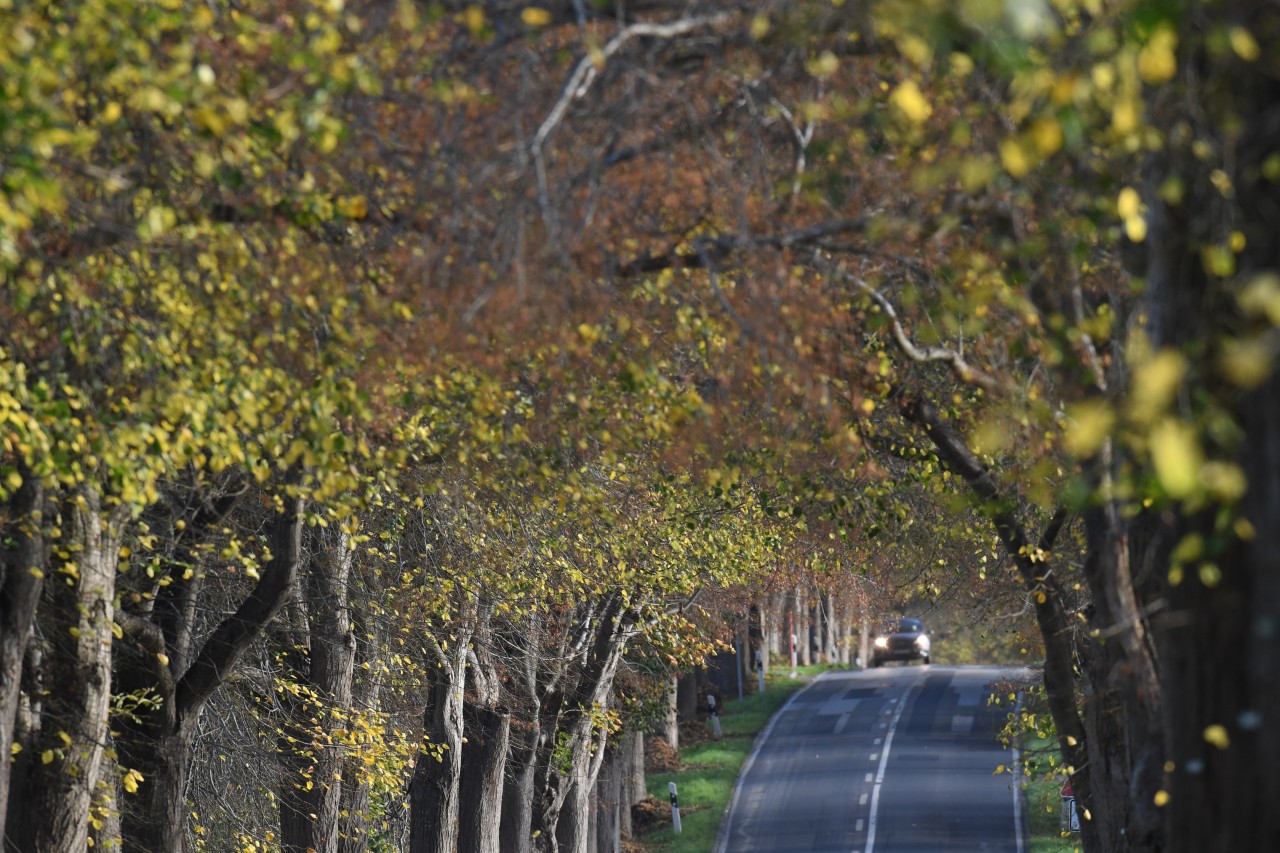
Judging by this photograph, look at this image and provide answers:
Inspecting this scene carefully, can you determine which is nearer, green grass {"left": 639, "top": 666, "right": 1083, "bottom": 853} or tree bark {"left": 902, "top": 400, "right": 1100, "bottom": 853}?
tree bark {"left": 902, "top": 400, "right": 1100, "bottom": 853}

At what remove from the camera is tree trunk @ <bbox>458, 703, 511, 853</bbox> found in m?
24.1

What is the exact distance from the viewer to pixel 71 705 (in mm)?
11562

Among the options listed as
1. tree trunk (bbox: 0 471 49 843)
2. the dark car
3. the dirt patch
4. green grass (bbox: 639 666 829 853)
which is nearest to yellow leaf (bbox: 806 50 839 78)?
tree trunk (bbox: 0 471 49 843)

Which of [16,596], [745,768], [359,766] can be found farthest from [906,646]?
[16,596]

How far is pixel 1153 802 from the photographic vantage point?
800cm

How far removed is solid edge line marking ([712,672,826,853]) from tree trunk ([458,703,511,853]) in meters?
11.6

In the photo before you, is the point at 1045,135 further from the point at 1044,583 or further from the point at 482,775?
the point at 482,775

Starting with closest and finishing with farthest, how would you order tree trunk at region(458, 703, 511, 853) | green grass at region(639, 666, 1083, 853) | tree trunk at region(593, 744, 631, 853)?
1. tree trunk at region(458, 703, 511, 853)
2. tree trunk at region(593, 744, 631, 853)
3. green grass at region(639, 666, 1083, 853)

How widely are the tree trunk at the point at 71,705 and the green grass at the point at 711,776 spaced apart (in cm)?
2549

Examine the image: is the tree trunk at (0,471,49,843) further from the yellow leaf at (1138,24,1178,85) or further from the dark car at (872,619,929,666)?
the dark car at (872,619,929,666)

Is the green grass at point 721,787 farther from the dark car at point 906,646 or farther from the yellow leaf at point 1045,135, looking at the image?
the yellow leaf at point 1045,135

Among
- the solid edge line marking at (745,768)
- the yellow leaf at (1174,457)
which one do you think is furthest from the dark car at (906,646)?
the yellow leaf at (1174,457)

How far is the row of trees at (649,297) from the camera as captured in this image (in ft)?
17.4

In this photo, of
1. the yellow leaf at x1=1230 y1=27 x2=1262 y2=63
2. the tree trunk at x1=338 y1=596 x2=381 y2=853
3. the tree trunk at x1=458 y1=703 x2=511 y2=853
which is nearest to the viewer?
the yellow leaf at x1=1230 y1=27 x2=1262 y2=63
